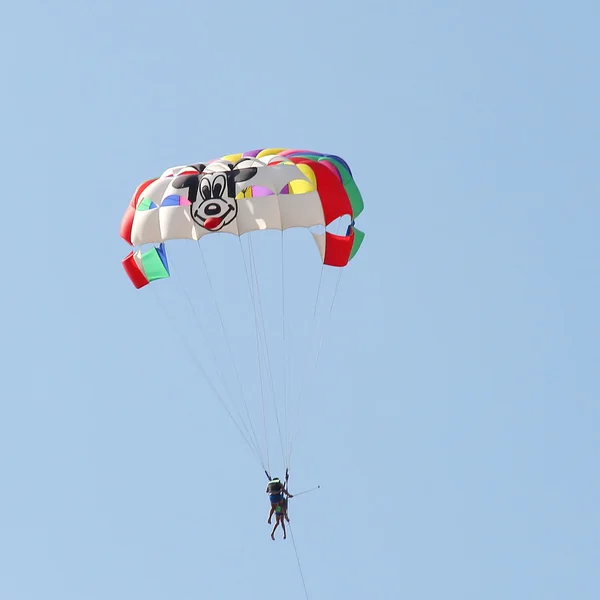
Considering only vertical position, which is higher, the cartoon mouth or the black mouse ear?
the black mouse ear

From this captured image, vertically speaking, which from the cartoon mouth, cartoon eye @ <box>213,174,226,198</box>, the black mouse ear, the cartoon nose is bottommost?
the cartoon mouth

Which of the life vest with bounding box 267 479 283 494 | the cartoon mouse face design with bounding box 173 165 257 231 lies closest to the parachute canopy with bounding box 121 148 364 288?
the cartoon mouse face design with bounding box 173 165 257 231

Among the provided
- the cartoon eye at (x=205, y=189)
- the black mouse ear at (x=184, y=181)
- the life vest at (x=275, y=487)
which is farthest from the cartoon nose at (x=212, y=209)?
the life vest at (x=275, y=487)

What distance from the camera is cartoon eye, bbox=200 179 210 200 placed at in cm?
2394

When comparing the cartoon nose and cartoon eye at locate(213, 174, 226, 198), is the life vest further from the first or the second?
cartoon eye at locate(213, 174, 226, 198)

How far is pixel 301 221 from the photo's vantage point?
2370 centimetres

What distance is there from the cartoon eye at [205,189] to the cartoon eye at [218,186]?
0.12 metres

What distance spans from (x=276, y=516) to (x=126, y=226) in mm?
6106

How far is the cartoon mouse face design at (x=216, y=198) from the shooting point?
23.8m

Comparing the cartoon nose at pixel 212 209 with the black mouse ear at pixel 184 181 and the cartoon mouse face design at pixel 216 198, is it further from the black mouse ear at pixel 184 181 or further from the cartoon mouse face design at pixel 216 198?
the black mouse ear at pixel 184 181

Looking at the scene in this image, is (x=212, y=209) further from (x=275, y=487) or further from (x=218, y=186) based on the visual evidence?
(x=275, y=487)

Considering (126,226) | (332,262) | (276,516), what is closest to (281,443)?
(276,516)

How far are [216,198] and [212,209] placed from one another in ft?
0.69

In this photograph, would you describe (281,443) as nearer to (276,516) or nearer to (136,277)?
(276,516)
